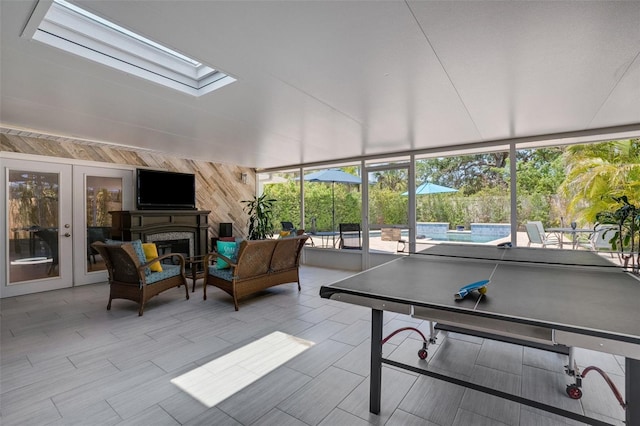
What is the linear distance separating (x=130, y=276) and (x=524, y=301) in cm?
415

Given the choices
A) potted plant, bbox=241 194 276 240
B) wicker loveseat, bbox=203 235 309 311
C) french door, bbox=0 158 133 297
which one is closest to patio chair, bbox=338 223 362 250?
potted plant, bbox=241 194 276 240

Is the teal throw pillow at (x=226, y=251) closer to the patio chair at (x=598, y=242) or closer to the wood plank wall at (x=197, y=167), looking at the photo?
the wood plank wall at (x=197, y=167)

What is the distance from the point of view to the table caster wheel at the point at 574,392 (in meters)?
1.91

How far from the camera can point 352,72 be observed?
2.48 meters

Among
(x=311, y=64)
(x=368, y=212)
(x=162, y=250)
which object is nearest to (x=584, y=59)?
(x=311, y=64)

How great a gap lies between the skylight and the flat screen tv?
3.29m

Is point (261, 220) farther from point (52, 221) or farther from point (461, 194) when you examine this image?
point (461, 194)

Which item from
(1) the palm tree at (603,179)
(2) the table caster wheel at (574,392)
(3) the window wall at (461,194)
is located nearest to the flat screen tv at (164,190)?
(3) the window wall at (461,194)

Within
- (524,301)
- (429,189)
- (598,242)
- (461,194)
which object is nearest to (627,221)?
(598,242)

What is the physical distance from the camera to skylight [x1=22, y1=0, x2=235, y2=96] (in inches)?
77.1

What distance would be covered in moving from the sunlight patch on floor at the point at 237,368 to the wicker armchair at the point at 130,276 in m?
1.75

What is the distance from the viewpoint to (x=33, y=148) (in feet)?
15.1

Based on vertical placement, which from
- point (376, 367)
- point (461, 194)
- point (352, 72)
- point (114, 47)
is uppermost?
point (114, 47)

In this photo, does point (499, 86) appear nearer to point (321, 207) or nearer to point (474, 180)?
point (321, 207)
